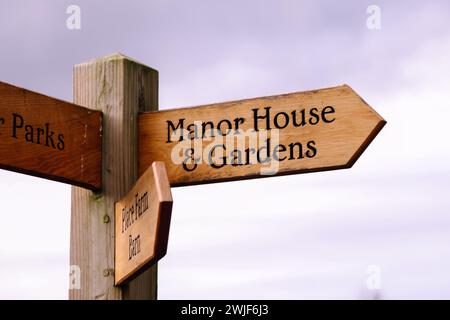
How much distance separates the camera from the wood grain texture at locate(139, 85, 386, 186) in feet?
10.2

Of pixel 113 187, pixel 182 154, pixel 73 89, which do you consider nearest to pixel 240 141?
pixel 182 154

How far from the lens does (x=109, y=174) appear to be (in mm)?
3406

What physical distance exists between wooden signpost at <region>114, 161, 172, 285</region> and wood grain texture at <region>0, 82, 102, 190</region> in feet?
0.58

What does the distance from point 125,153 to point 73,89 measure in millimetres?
340

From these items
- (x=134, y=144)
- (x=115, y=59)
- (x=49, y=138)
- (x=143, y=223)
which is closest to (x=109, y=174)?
(x=134, y=144)

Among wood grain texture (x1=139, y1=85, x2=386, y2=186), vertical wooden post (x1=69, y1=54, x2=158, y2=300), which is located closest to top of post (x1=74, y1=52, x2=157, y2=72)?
vertical wooden post (x1=69, y1=54, x2=158, y2=300)

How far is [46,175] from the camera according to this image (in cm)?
323

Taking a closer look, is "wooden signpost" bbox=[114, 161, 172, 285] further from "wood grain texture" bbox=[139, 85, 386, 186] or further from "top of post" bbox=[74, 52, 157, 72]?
"top of post" bbox=[74, 52, 157, 72]

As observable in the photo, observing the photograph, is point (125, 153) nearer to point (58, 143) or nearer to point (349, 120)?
point (58, 143)

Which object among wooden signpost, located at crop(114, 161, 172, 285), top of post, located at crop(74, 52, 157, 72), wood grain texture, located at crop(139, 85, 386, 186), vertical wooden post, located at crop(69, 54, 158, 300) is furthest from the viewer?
top of post, located at crop(74, 52, 157, 72)

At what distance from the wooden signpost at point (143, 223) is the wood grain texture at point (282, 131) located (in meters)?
0.24

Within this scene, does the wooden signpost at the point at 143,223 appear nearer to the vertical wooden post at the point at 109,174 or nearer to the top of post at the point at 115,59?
the vertical wooden post at the point at 109,174

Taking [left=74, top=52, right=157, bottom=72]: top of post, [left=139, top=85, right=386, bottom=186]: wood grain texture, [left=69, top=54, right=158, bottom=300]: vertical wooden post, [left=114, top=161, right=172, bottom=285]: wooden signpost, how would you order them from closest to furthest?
[left=114, top=161, right=172, bottom=285]: wooden signpost < [left=139, top=85, right=386, bottom=186]: wood grain texture < [left=69, top=54, right=158, bottom=300]: vertical wooden post < [left=74, top=52, right=157, bottom=72]: top of post
